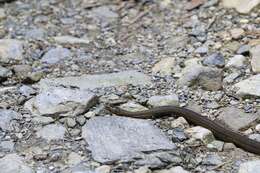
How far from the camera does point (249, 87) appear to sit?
5.73 m

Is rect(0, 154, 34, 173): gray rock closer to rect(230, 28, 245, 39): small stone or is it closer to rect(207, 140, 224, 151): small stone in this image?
rect(207, 140, 224, 151): small stone

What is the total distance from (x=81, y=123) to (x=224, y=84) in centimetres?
145

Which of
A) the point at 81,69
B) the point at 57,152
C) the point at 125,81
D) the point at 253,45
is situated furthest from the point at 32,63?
the point at 253,45

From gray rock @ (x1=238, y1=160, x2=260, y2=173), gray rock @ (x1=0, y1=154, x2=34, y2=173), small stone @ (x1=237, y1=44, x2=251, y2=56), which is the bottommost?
gray rock @ (x1=0, y1=154, x2=34, y2=173)

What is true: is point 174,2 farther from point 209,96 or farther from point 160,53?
point 209,96

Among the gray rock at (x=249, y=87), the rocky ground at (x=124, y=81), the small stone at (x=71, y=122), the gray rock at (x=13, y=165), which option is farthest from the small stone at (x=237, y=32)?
the gray rock at (x=13, y=165)

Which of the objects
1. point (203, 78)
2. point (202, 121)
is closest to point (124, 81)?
point (203, 78)

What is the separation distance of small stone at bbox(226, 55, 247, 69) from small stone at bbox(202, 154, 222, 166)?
1460mm

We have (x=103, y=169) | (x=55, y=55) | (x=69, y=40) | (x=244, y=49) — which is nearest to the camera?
(x=103, y=169)

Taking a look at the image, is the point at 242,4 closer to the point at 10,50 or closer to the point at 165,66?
the point at 165,66

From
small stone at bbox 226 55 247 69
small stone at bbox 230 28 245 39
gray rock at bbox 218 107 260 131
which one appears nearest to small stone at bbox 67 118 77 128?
gray rock at bbox 218 107 260 131

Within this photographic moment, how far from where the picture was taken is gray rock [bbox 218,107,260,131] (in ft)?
17.5

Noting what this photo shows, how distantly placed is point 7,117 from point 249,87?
215 centimetres

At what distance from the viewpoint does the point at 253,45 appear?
20.9 feet
